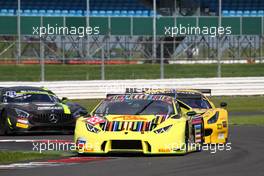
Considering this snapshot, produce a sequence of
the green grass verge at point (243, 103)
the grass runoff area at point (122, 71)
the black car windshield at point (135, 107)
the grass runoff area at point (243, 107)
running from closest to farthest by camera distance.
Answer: the black car windshield at point (135, 107) < the grass runoff area at point (243, 107) < the green grass verge at point (243, 103) < the grass runoff area at point (122, 71)

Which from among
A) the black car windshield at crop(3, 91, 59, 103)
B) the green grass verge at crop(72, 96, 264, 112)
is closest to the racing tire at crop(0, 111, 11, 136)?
the black car windshield at crop(3, 91, 59, 103)

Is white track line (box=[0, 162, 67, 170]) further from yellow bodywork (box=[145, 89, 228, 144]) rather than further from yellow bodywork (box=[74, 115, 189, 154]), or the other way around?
yellow bodywork (box=[145, 89, 228, 144])

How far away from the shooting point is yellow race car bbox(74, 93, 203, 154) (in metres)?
13.0

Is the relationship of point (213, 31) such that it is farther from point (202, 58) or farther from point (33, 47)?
point (33, 47)

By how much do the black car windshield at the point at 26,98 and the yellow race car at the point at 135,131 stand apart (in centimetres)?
547

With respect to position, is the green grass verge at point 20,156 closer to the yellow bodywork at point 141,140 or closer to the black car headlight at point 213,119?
the yellow bodywork at point 141,140

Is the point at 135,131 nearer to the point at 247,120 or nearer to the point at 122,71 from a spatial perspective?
the point at 247,120

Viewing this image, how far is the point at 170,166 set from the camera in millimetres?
11617

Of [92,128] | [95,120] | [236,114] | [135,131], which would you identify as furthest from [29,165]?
[236,114]

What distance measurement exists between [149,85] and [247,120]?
9699mm

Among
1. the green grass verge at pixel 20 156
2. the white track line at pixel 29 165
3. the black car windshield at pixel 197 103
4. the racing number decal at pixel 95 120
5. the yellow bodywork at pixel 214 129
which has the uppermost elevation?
the black car windshield at pixel 197 103

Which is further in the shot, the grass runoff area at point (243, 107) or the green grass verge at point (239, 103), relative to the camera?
the green grass verge at point (239, 103)

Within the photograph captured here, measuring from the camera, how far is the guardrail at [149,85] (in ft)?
105

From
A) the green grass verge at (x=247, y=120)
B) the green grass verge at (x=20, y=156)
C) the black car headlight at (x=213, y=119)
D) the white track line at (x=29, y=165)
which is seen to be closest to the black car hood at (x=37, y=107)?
the black car headlight at (x=213, y=119)
